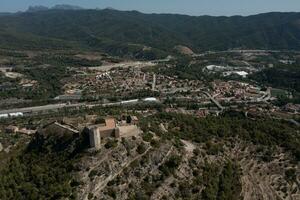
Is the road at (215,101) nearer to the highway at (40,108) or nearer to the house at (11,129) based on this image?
the highway at (40,108)

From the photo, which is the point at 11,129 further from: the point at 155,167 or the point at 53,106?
the point at 155,167

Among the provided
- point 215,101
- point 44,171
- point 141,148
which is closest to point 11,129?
point 44,171

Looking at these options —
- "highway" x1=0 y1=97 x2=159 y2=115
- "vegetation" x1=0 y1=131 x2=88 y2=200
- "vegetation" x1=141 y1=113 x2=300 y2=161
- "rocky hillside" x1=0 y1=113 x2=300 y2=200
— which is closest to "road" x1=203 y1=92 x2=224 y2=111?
"highway" x1=0 y1=97 x2=159 y2=115

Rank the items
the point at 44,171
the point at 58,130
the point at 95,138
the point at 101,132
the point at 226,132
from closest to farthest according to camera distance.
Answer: the point at 44,171
the point at 95,138
the point at 101,132
the point at 58,130
the point at 226,132

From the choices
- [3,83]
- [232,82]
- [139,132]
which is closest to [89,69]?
[3,83]

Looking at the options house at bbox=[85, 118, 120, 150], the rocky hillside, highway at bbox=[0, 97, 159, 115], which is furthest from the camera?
highway at bbox=[0, 97, 159, 115]

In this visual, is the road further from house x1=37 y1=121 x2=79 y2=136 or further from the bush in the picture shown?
A: the bush

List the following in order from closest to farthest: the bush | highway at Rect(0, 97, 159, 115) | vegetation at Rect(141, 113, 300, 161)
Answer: the bush → vegetation at Rect(141, 113, 300, 161) → highway at Rect(0, 97, 159, 115)

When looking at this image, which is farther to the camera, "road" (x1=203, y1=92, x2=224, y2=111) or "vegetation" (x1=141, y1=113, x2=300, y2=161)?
"road" (x1=203, y1=92, x2=224, y2=111)

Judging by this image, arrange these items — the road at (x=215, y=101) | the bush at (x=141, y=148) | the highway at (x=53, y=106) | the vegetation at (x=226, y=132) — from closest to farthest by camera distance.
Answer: the bush at (x=141, y=148)
the vegetation at (x=226, y=132)
the highway at (x=53, y=106)
the road at (x=215, y=101)

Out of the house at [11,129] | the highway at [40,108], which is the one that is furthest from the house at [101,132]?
the highway at [40,108]

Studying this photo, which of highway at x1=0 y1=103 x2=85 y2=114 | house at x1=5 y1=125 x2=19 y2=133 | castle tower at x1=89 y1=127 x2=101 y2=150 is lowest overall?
highway at x1=0 y1=103 x2=85 y2=114
